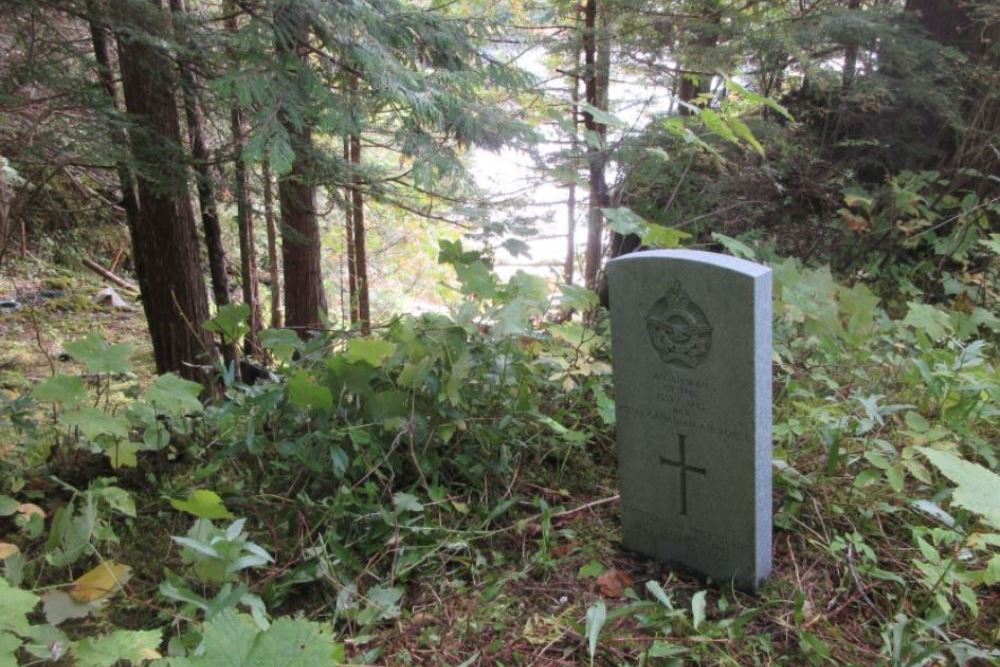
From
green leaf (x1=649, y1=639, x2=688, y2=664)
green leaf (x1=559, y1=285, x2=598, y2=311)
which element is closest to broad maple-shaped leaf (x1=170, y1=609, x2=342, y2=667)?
green leaf (x1=649, y1=639, x2=688, y2=664)

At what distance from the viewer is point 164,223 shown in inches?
209

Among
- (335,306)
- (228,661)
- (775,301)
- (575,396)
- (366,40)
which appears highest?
(366,40)

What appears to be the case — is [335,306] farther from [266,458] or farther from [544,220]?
[266,458]

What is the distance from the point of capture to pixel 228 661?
45.9 inches

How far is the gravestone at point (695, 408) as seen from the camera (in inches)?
85.7

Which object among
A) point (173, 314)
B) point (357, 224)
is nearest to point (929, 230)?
point (173, 314)

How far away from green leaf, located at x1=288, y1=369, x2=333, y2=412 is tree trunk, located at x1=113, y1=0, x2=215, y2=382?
2275mm

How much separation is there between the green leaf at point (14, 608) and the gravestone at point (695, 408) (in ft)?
6.42

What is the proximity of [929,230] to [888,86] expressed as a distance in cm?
151

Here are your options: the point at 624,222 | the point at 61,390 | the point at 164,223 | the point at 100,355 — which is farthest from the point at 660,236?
the point at 164,223

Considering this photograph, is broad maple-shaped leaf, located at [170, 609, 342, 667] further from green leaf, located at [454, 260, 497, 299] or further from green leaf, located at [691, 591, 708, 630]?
green leaf, located at [454, 260, 497, 299]

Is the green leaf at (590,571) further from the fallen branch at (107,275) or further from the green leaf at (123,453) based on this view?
the fallen branch at (107,275)

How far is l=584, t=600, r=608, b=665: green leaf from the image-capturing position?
1.97 meters

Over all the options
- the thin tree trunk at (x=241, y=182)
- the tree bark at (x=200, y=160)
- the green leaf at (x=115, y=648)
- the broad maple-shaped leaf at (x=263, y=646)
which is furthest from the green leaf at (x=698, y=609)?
the tree bark at (x=200, y=160)
